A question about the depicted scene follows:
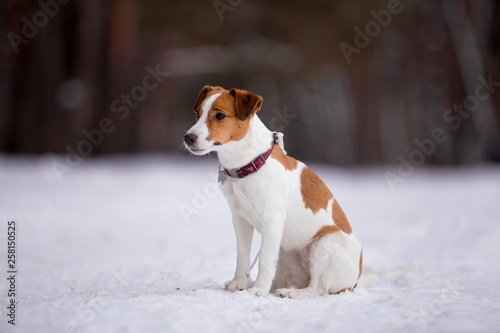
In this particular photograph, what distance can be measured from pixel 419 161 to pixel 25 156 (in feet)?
46.3

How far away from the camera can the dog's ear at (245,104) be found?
2.78 m

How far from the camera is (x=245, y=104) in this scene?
2.80 meters

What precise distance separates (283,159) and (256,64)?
1711 centimetres

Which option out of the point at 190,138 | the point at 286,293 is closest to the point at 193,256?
the point at 286,293

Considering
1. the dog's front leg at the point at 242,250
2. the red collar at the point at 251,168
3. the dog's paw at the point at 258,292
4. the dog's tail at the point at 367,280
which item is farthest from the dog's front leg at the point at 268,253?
the dog's tail at the point at 367,280

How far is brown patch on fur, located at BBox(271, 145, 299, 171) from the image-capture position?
116 inches

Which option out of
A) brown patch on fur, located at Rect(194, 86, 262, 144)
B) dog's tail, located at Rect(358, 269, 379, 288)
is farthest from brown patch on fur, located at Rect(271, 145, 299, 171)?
dog's tail, located at Rect(358, 269, 379, 288)

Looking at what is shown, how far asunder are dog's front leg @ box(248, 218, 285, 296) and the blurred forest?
37.6ft

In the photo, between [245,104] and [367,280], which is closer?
[245,104]

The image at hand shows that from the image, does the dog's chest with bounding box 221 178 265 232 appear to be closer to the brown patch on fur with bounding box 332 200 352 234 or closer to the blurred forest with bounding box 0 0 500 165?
the brown patch on fur with bounding box 332 200 352 234

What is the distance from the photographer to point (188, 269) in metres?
3.87

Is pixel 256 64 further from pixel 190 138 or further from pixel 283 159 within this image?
pixel 190 138

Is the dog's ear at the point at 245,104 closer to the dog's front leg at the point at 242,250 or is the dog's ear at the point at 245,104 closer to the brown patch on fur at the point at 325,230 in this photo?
the dog's front leg at the point at 242,250

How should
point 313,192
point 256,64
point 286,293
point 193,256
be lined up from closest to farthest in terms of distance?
point 286,293 → point 313,192 → point 193,256 → point 256,64
